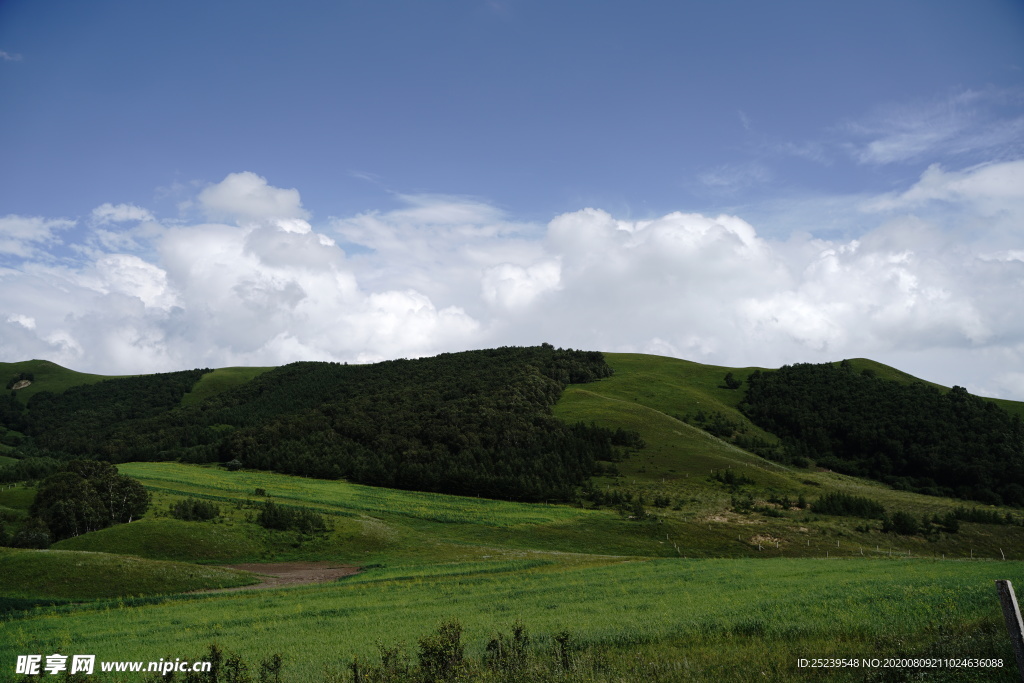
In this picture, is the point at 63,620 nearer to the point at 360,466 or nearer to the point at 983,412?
the point at 360,466

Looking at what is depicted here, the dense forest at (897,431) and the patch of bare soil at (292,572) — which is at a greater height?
the dense forest at (897,431)

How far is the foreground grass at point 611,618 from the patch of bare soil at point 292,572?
4809mm

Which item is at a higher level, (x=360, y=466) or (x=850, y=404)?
(x=850, y=404)

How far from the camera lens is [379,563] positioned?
52500 millimetres

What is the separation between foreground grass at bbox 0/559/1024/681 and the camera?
1541 cm

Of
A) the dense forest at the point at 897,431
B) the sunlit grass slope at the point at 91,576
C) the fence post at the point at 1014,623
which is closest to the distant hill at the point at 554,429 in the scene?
the dense forest at the point at 897,431

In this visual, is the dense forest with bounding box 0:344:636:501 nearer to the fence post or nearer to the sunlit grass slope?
the sunlit grass slope

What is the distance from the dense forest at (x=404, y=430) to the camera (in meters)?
101

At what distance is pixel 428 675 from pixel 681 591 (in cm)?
2141

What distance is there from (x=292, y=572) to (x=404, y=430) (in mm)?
72013

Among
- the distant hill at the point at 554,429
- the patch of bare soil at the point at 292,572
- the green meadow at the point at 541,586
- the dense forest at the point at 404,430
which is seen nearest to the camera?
the green meadow at the point at 541,586

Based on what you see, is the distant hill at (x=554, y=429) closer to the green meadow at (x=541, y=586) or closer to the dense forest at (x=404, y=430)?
the dense forest at (x=404, y=430)

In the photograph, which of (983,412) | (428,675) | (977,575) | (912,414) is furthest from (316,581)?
(983,412)

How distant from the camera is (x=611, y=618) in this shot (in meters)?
23.7
